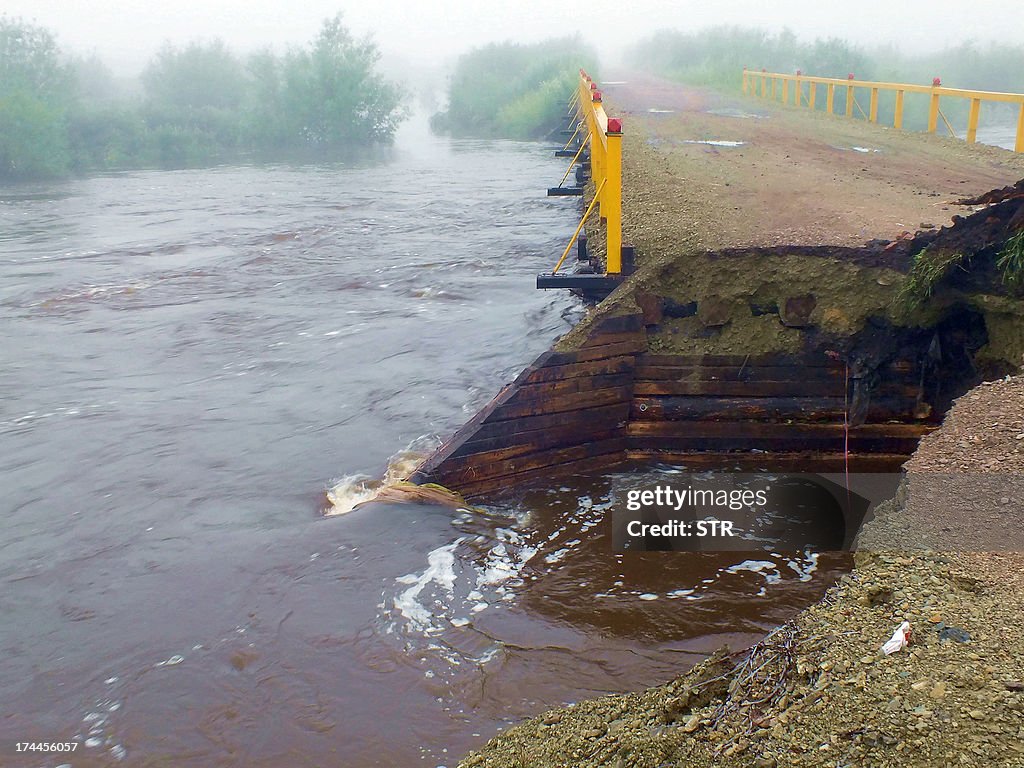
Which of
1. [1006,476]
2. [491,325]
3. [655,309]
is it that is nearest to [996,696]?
[1006,476]

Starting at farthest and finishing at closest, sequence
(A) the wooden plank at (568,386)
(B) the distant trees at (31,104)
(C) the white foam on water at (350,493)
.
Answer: (B) the distant trees at (31,104) → (C) the white foam on water at (350,493) → (A) the wooden plank at (568,386)

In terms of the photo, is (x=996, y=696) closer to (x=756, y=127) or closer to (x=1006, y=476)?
(x=1006, y=476)

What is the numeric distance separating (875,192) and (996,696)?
689cm

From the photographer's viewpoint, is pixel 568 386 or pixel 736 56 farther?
pixel 736 56

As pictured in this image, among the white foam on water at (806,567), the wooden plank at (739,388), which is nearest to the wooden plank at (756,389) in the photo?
the wooden plank at (739,388)

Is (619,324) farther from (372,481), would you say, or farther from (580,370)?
(372,481)

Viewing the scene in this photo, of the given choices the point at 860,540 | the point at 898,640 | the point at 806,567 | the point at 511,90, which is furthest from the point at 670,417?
the point at 511,90

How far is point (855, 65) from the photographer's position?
38188 millimetres

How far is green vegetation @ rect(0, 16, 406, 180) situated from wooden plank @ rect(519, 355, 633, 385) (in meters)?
26.6

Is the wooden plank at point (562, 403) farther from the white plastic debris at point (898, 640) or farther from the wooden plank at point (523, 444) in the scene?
the white plastic debris at point (898, 640)

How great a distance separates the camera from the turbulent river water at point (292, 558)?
4.17 metres

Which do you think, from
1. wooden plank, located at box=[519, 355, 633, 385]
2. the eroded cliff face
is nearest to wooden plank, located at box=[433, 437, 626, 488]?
wooden plank, located at box=[519, 355, 633, 385]

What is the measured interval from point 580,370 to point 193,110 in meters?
34.5

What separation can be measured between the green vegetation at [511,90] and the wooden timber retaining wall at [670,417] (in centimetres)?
2556
